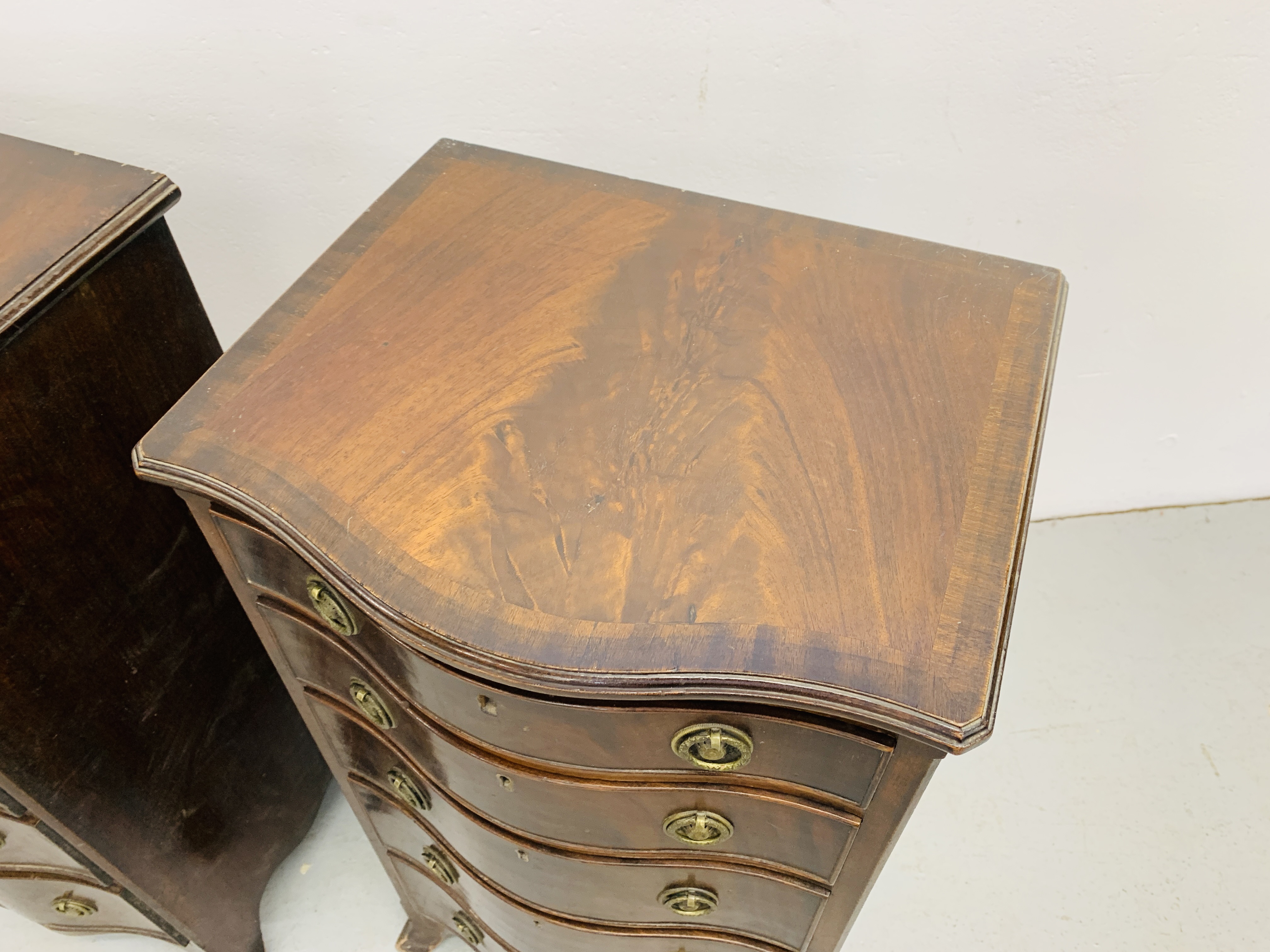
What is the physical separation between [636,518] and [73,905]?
1.04 meters

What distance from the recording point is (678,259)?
0.85 meters

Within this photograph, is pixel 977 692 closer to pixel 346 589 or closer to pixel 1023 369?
pixel 1023 369

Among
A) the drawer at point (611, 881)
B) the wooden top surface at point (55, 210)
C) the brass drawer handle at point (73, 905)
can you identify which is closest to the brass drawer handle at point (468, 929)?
the drawer at point (611, 881)

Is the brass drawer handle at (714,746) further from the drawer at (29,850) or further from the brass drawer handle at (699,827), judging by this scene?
the drawer at (29,850)

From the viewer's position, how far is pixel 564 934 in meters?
0.97

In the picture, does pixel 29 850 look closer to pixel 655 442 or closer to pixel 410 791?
pixel 410 791

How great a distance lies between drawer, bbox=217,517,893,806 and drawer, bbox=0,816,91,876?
522mm

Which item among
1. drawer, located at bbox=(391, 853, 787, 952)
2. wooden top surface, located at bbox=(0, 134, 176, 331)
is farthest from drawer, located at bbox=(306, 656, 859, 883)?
wooden top surface, located at bbox=(0, 134, 176, 331)

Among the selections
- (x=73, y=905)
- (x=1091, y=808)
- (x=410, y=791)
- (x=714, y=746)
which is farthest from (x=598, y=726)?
(x=1091, y=808)

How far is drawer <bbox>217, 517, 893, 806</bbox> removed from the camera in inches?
24.9

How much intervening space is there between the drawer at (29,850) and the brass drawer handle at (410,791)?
0.41 m

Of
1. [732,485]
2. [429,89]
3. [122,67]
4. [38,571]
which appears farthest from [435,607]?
[122,67]

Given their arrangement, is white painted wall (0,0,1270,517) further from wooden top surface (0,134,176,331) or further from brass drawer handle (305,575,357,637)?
brass drawer handle (305,575,357,637)

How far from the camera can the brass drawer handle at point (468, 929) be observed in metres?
1.16
